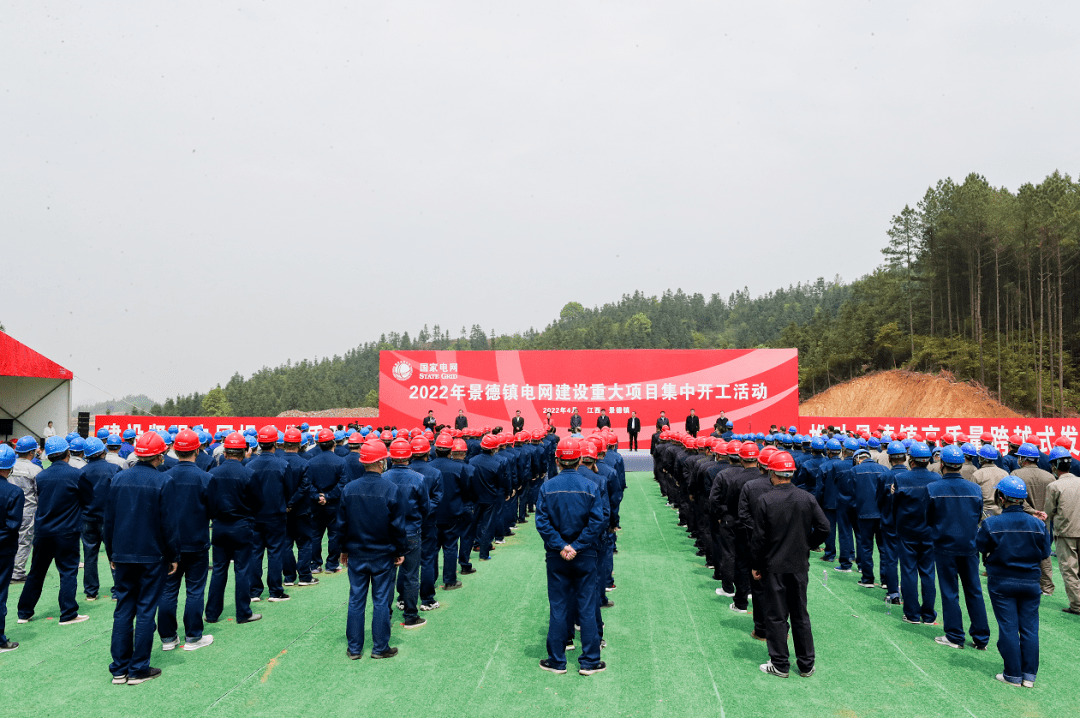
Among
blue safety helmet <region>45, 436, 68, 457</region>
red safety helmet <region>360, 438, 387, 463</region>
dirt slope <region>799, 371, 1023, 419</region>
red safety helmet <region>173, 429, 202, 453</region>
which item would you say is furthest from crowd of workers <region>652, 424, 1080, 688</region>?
dirt slope <region>799, 371, 1023, 419</region>

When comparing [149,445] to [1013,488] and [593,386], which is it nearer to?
[1013,488]

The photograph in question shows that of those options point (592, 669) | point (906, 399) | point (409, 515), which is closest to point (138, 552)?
point (409, 515)

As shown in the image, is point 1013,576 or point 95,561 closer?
point 1013,576

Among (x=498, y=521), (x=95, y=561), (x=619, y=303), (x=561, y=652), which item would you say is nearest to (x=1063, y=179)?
(x=498, y=521)

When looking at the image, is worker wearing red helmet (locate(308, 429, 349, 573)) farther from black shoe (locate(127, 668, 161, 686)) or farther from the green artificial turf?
black shoe (locate(127, 668, 161, 686))

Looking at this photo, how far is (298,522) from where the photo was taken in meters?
8.23

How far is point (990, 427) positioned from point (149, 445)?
28.8 meters

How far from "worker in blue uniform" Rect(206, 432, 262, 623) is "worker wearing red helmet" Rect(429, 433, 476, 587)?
2057mm

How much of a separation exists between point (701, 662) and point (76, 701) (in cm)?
539

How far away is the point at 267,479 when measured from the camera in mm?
7266

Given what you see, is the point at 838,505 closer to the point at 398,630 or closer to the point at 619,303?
the point at 398,630

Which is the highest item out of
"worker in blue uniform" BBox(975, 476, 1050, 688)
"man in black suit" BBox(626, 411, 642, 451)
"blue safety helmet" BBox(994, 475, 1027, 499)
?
"blue safety helmet" BBox(994, 475, 1027, 499)

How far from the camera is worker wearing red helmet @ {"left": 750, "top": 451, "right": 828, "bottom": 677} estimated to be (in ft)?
18.0

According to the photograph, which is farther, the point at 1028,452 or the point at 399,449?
the point at 1028,452
